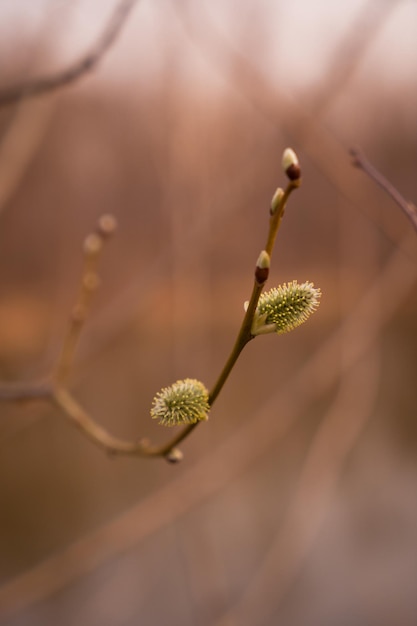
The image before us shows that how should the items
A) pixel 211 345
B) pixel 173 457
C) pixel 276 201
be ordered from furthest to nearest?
pixel 211 345
pixel 173 457
pixel 276 201

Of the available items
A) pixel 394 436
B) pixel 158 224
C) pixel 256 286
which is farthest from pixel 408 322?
pixel 256 286

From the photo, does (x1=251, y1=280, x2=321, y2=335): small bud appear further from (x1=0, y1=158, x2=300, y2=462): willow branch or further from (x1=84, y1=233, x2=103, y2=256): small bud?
(x1=84, y1=233, x2=103, y2=256): small bud

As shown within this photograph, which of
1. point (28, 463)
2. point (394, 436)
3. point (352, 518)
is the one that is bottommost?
point (28, 463)

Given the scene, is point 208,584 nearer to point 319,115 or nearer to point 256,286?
point 319,115

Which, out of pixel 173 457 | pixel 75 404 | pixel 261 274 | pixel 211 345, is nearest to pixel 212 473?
pixel 75 404

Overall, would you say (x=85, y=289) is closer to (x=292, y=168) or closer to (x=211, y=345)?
(x=292, y=168)
